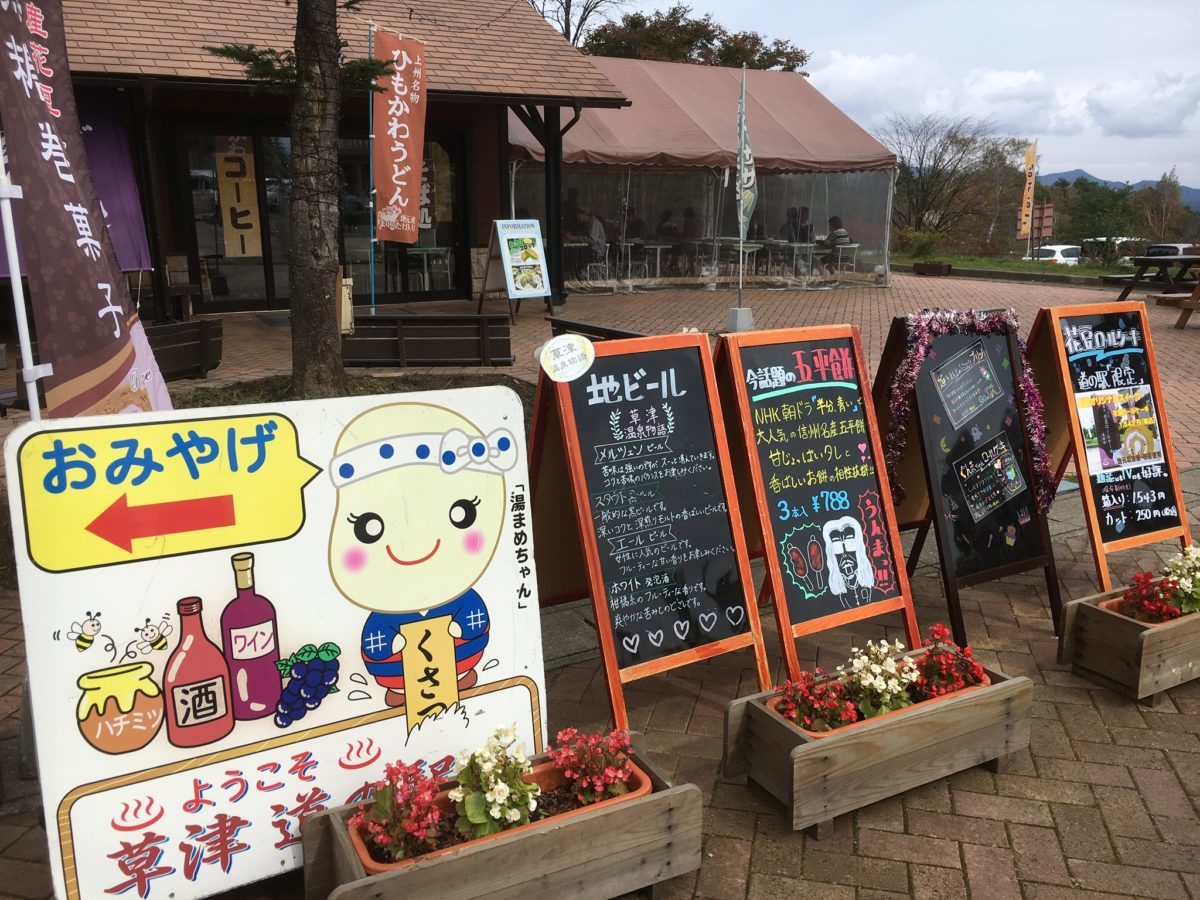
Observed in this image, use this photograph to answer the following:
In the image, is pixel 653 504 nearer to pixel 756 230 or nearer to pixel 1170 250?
pixel 756 230

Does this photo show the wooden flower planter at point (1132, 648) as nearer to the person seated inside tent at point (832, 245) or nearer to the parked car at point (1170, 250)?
the person seated inside tent at point (832, 245)

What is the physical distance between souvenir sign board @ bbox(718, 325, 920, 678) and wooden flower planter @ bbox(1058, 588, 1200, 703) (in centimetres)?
69

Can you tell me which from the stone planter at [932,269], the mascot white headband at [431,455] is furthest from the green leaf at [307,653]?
the stone planter at [932,269]

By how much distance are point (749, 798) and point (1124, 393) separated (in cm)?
262

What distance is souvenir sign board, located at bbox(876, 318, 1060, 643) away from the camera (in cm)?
347

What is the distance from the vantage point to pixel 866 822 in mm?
2709

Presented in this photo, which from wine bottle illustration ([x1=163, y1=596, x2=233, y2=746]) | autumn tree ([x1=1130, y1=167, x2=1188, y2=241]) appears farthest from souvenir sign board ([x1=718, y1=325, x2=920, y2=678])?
autumn tree ([x1=1130, y1=167, x2=1188, y2=241])

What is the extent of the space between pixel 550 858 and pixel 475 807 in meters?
0.23

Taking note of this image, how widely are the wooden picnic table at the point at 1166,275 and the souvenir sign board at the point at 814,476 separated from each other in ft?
29.1

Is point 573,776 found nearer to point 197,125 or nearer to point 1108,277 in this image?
point 197,125

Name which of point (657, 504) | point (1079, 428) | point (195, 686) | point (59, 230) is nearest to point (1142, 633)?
point (1079, 428)

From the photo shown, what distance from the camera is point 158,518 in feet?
6.86

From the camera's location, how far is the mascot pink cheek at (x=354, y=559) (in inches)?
91.7

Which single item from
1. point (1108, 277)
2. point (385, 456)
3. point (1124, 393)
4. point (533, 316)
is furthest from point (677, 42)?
point (385, 456)
